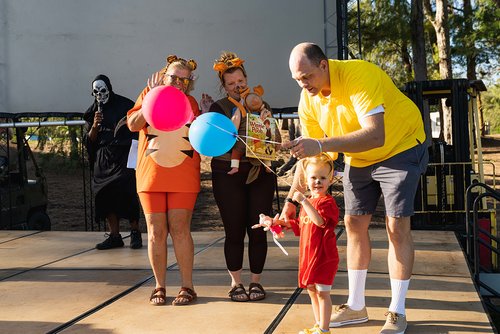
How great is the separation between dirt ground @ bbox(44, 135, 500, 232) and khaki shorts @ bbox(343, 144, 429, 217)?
11553mm

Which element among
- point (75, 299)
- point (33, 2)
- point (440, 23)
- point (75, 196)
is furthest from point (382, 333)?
point (75, 196)

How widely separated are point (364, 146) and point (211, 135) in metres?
0.95

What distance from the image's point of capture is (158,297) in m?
4.93

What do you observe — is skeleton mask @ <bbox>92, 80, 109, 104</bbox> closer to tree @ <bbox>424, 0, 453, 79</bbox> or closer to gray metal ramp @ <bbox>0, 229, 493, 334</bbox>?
gray metal ramp @ <bbox>0, 229, 493, 334</bbox>

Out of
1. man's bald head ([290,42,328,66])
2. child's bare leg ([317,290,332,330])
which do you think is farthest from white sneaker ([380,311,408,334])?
man's bald head ([290,42,328,66])

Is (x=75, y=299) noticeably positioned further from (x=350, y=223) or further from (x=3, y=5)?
(x=3, y=5)

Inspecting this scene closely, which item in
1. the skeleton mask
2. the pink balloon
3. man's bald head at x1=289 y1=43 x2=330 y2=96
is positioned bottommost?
the pink balloon

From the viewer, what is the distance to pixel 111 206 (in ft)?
24.4

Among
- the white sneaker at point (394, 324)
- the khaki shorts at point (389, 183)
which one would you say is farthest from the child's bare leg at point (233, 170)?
the white sneaker at point (394, 324)

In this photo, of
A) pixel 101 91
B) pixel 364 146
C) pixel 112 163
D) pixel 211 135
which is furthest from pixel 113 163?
pixel 364 146

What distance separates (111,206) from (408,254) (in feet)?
13.4

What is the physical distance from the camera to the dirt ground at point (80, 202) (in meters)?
18.0

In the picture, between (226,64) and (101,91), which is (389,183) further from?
(101,91)

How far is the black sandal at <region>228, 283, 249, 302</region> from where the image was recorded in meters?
4.98
